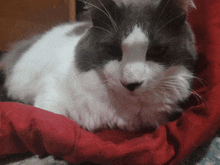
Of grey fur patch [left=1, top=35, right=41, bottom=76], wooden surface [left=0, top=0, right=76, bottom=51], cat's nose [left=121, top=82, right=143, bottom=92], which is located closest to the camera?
cat's nose [left=121, top=82, right=143, bottom=92]

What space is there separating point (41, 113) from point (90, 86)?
201mm

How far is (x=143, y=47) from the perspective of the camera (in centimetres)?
56

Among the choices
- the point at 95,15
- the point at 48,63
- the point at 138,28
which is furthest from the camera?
the point at 48,63

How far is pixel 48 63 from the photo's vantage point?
915mm

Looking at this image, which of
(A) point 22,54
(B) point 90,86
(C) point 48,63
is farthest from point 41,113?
(A) point 22,54

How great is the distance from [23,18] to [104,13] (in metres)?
1.00

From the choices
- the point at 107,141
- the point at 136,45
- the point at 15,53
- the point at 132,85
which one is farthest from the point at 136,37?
the point at 15,53

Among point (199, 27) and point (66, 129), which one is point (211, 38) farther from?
point (66, 129)

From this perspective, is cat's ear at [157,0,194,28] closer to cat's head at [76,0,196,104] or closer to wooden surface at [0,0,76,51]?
cat's head at [76,0,196,104]

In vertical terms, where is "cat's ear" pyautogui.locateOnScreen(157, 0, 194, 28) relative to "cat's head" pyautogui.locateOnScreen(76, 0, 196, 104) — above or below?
above

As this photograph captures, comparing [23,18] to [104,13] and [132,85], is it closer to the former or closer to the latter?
[104,13]

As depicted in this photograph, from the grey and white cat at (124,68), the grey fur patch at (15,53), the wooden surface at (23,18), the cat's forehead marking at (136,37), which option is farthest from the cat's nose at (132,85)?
the wooden surface at (23,18)

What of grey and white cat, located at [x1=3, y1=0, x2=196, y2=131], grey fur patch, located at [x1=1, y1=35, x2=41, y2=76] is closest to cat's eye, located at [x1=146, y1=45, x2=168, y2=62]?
grey and white cat, located at [x1=3, y1=0, x2=196, y2=131]

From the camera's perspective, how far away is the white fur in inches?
22.0
